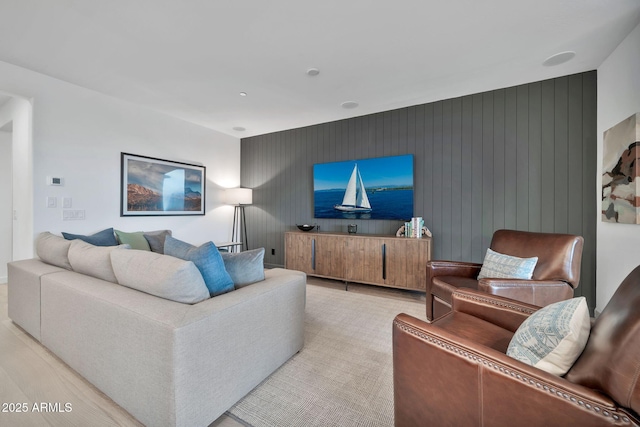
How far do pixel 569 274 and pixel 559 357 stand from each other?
5.53ft

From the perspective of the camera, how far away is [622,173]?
6.85ft

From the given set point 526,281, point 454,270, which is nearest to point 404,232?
point 454,270

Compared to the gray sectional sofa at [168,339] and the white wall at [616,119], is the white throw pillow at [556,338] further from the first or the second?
the white wall at [616,119]

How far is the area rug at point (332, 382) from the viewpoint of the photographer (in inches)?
53.9

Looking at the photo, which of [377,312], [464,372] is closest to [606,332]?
[464,372]

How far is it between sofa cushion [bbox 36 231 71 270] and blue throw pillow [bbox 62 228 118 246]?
45 centimetres

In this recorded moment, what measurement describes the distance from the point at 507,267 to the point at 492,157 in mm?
1532

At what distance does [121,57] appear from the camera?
95.7 inches

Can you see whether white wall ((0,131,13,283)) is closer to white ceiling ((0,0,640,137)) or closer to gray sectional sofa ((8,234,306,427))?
white ceiling ((0,0,640,137))

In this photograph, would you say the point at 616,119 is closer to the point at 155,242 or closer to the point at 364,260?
the point at 364,260

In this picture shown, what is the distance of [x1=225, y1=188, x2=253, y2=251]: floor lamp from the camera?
182 inches

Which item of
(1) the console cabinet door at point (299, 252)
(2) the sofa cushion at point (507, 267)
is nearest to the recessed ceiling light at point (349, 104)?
(1) the console cabinet door at point (299, 252)

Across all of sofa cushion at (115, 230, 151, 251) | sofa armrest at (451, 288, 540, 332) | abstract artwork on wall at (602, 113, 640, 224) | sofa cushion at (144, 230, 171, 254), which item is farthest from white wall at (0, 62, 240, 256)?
abstract artwork on wall at (602, 113, 640, 224)

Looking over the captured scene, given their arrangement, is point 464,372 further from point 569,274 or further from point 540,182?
point 540,182
